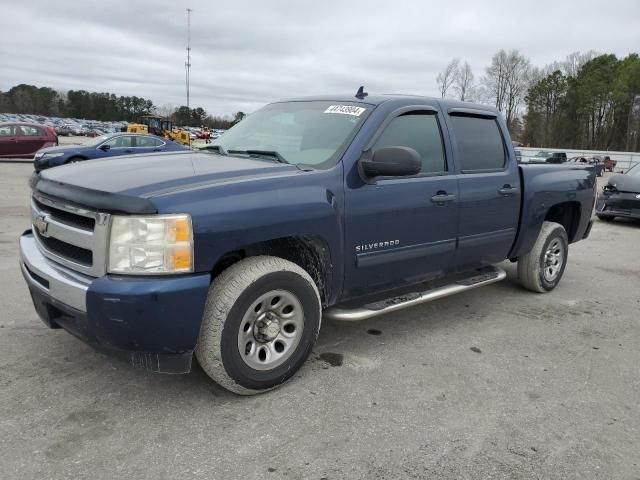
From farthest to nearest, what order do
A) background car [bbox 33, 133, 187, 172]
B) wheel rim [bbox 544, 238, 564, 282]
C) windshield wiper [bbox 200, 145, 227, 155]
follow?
1. background car [bbox 33, 133, 187, 172]
2. wheel rim [bbox 544, 238, 564, 282]
3. windshield wiper [bbox 200, 145, 227, 155]

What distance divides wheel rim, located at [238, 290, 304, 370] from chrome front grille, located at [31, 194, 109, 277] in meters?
0.85

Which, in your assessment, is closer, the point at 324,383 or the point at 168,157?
the point at 324,383

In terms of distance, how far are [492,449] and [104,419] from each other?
2036 millimetres

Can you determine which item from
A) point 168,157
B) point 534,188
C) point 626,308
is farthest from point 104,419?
point 626,308

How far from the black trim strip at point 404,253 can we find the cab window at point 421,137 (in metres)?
0.56

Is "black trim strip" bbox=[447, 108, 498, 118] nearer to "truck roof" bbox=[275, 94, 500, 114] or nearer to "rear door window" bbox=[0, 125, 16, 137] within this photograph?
"truck roof" bbox=[275, 94, 500, 114]

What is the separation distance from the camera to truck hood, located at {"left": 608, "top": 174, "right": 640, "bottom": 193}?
36.2 ft

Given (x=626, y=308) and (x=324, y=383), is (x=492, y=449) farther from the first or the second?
(x=626, y=308)

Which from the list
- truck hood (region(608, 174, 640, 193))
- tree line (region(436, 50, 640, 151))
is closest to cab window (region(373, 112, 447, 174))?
truck hood (region(608, 174, 640, 193))

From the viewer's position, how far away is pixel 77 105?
4727 inches

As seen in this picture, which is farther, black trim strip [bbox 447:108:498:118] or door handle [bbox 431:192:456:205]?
black trim strip [bbox 447:108:498:118]

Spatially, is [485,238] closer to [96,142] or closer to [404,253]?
[404,253]

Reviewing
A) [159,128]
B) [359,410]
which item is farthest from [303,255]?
[159,128]

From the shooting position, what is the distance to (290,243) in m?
3.41
